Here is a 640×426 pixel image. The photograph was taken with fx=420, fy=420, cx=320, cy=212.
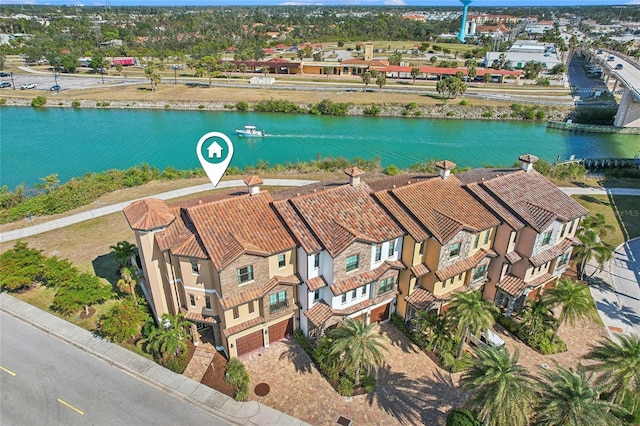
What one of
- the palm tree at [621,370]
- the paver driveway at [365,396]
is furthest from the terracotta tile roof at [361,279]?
the palm tree at [621,370]

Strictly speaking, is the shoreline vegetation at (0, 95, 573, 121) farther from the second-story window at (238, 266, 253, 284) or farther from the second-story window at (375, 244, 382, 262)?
the second-story window at (238, 266, 253, 284)

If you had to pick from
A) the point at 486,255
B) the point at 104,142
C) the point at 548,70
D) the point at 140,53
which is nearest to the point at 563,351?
the point at 486,255

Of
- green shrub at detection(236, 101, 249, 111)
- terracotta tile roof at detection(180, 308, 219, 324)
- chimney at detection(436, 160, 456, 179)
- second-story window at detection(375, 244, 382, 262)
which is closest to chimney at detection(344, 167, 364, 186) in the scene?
second-story window at detection(375, 244, 382, 262)

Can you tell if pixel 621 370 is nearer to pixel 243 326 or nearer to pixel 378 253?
pixel 378 253

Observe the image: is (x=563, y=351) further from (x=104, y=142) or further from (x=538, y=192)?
(x=104, y=142)

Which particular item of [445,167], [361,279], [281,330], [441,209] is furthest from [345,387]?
[445,167]

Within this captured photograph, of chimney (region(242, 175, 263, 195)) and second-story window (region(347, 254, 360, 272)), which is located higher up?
chimney (region(242, 175, 263, 195))

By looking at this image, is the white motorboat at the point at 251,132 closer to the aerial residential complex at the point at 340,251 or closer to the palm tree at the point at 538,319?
the aerial residential complex at the point at 340,251
